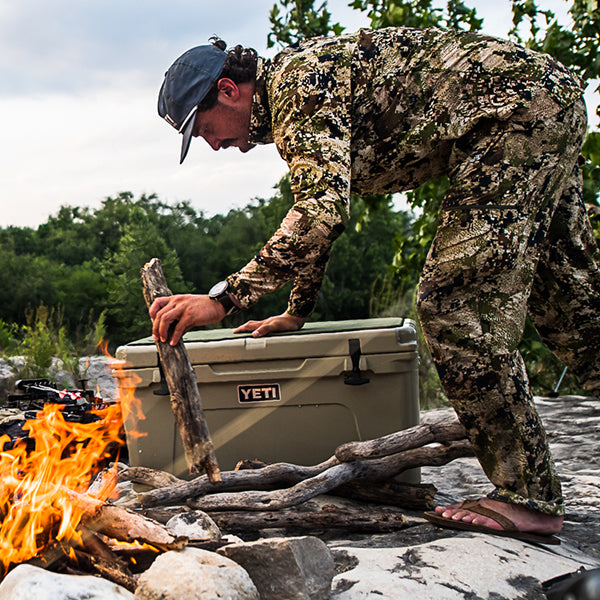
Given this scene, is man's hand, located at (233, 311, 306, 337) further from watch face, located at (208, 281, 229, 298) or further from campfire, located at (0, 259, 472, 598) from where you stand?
watch face, located at (208, 281, 229, 298)

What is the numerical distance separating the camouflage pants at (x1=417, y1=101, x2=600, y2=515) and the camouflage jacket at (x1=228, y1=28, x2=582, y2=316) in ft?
0.36

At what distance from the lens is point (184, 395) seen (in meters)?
2.41

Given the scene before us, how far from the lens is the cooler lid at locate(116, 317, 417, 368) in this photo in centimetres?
294

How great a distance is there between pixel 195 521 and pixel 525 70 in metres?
1.95

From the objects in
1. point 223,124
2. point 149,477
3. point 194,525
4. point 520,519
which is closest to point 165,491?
point 149,477

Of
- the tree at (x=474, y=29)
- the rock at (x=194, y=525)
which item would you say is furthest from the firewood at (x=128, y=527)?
the tree at (x=474, y=29)

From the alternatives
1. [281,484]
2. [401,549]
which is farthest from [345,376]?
[401,549]

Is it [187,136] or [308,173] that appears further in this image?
[187,136]

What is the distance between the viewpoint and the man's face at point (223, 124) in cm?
250

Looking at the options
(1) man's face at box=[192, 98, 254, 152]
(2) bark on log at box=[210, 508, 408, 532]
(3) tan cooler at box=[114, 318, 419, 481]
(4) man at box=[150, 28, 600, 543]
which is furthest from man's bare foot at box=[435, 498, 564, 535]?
(1) man's face at box=[192, 98, 254, 152]

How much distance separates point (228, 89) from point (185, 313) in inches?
34.9

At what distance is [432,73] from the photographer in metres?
2.39

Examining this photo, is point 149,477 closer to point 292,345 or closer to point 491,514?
point 292,345

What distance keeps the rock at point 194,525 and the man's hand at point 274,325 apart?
0.89 m
